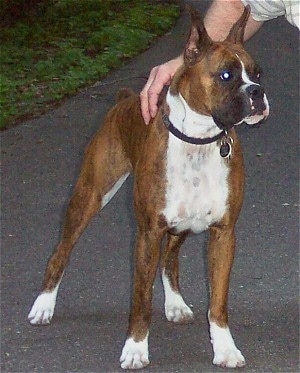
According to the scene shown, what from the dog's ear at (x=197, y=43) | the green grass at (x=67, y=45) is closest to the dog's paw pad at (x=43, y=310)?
the dog's ear at (x=197, y=43)

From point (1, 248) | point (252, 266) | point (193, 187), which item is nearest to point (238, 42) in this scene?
point (193, 187)

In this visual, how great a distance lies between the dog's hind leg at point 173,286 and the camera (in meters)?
5.37

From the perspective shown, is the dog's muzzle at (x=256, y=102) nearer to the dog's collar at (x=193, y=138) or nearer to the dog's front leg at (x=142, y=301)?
the dog's collar at (x=193, y=138)

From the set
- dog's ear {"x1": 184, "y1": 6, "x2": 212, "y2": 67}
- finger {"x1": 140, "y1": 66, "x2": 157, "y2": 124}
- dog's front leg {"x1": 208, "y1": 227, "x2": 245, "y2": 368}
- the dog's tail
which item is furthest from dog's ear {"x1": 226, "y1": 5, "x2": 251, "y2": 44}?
the dog's tail

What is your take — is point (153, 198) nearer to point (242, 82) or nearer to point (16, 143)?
point (242, 82)

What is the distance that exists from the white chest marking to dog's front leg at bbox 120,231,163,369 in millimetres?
177

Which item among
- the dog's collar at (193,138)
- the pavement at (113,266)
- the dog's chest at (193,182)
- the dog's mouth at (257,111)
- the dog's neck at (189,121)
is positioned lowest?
the pavement at (113,266)

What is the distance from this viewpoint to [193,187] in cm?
467

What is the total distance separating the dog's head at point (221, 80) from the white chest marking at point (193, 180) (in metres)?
0.17

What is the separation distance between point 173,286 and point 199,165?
998 mm

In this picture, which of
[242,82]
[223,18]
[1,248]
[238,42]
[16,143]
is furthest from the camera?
[16,143]

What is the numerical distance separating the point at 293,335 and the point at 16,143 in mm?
4227

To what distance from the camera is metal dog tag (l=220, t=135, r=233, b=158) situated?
465cm

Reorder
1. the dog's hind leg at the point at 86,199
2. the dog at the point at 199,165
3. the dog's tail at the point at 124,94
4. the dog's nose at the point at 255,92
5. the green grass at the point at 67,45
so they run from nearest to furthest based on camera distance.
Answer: the dog's nose at the point at 255,92 < the dog at the point at 199,165 < the dog's hind leg at the point at 86,199 < the dog's tail at the point at 124,94 < the green grass at the point at 67,45
